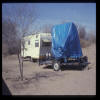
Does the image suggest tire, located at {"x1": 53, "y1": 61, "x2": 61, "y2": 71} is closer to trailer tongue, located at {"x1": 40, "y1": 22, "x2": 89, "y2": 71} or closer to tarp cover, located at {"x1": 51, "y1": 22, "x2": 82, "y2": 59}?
trailer tongue, located at {"x1": 40, "y1": 22, "x2": 89, "y2": 71}

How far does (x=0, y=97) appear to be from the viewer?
17.7ft

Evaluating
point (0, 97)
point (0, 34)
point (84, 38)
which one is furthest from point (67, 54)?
point (84, 38)

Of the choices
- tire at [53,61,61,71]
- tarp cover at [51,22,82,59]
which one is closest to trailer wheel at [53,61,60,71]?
tire at [53,61,61,71]

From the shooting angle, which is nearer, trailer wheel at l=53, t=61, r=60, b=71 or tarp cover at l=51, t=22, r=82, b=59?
tarp cover at l=51, t=22, r=82, b=59

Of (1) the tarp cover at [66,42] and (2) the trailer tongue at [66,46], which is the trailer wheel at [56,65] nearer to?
(2) the trailer tongue at [66,46]

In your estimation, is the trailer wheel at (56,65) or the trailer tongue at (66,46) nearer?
the trailer tongue at (66,46)

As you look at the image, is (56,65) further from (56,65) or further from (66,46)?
(66,46)

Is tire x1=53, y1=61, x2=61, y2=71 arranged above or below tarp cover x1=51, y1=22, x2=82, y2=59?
below

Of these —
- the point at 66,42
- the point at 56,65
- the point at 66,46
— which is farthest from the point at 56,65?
the point at 66,42

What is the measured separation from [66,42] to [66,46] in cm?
27

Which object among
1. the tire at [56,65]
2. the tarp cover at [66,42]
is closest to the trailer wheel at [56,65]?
the tire at [56,65]

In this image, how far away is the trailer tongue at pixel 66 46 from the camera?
→ 9609mm

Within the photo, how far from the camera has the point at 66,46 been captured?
955 centimetres

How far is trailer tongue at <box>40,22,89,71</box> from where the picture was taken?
961 centimetres
